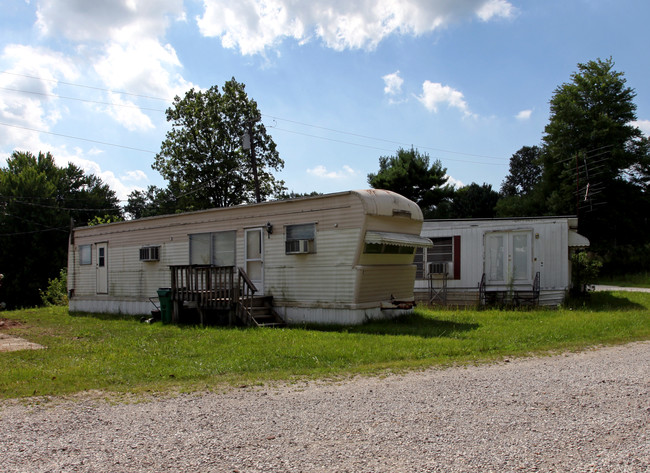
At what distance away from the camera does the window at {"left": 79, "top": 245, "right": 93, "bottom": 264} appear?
18.9 meters

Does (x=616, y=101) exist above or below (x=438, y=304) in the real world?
above

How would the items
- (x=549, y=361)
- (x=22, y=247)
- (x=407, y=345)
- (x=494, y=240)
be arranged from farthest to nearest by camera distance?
(x=22, y=247), (x=494, y=240), (x=407, y=345), (x=549, y=361)

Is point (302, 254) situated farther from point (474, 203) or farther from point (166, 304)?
point (474, 203)

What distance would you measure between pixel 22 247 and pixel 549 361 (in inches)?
1673

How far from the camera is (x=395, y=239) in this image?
12.4 metres

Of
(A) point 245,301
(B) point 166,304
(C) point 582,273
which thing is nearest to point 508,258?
(C) point 582,273

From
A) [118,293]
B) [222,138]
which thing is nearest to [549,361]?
[118,293]

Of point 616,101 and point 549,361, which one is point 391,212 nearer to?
point 549,361

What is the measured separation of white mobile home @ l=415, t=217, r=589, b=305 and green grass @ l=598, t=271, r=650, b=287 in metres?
13.3

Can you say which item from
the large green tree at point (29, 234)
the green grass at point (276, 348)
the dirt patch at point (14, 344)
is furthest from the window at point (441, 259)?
the large green tree at point (29, 234)

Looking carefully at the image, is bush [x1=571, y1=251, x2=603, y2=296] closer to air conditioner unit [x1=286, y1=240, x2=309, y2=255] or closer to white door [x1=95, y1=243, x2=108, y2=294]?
air conditioner unit [x1=286, y1=240, x2=309, y2=255]

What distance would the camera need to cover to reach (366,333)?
11016 millimetres

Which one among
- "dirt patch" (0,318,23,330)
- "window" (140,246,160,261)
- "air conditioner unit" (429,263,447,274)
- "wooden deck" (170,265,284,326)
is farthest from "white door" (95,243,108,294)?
"air conditioner unit" (429,263,447,274)

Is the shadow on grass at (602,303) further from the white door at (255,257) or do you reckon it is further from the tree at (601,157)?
the tree at (601,157)
